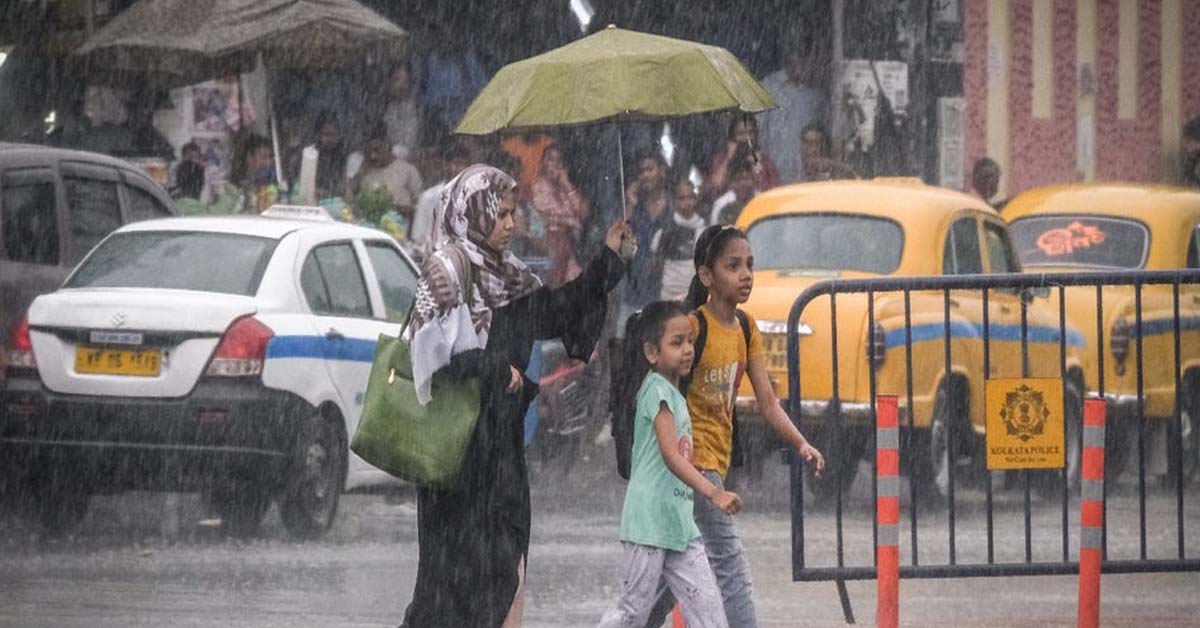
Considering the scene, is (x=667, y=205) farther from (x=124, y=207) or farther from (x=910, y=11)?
(x=910, y=11)

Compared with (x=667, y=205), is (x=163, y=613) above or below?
below

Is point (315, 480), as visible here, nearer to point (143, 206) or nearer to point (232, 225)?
point (232, 225)

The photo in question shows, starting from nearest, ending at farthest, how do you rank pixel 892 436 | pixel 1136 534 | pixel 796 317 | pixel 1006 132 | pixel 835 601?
1. pixel 892 436
2. pixel 796 317
3. pixel 835 601
4. pixel 1136 534
5. pixel 1006 132

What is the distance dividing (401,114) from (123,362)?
826 cm

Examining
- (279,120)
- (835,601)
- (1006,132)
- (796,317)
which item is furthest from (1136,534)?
(1006,132)

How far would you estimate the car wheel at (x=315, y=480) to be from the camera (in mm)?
12945

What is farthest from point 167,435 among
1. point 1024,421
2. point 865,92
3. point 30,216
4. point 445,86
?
point 865,92

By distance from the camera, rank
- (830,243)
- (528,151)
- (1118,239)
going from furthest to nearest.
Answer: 1. (528,151)
2. (1118,239)
3. (830,243)

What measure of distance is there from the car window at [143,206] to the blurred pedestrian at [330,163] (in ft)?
14.7

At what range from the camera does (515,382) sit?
25.6 feet

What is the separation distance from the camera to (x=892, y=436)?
355 inches

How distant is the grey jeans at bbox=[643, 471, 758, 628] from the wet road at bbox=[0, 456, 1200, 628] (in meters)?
1.94

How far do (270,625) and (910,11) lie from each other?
17.9 m

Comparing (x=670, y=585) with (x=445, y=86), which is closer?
(x=670, y=585)
